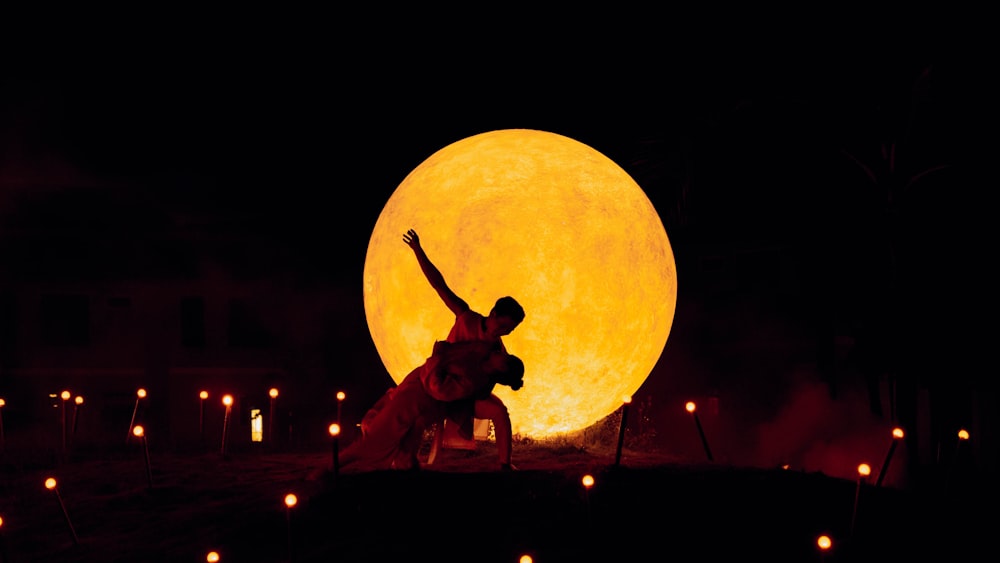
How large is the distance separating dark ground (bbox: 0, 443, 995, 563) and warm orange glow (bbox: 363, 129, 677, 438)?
1.25 m

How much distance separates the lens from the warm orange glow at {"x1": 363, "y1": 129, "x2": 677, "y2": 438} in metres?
9.25

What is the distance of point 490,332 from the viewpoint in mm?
8508

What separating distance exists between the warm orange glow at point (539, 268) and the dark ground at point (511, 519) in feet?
4.10

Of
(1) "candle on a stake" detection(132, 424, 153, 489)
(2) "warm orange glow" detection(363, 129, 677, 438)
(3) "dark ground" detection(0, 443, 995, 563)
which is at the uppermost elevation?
(2) "warm orange glow" detection(363, 129, 677, 438)

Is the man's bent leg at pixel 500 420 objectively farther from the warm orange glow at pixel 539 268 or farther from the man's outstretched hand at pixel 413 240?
the man's outstretched hand at pixel 413 240

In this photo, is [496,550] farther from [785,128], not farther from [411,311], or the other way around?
A: [785,128]

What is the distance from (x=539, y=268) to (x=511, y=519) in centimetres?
270

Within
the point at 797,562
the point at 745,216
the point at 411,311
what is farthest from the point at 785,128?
the point at 745,216

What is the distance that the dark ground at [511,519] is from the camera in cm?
682

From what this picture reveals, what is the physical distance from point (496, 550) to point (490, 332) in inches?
85.9

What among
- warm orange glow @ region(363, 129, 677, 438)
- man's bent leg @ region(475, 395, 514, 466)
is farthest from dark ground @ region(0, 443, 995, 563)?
warm orange glow @ region(363, 129, 677, 438)

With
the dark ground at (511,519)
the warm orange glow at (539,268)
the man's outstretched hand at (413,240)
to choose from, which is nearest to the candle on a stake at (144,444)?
the dark ground at (511,519)

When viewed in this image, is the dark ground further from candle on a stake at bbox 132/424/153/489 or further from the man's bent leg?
the man's bent leg

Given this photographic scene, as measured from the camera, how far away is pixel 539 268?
922 cm
